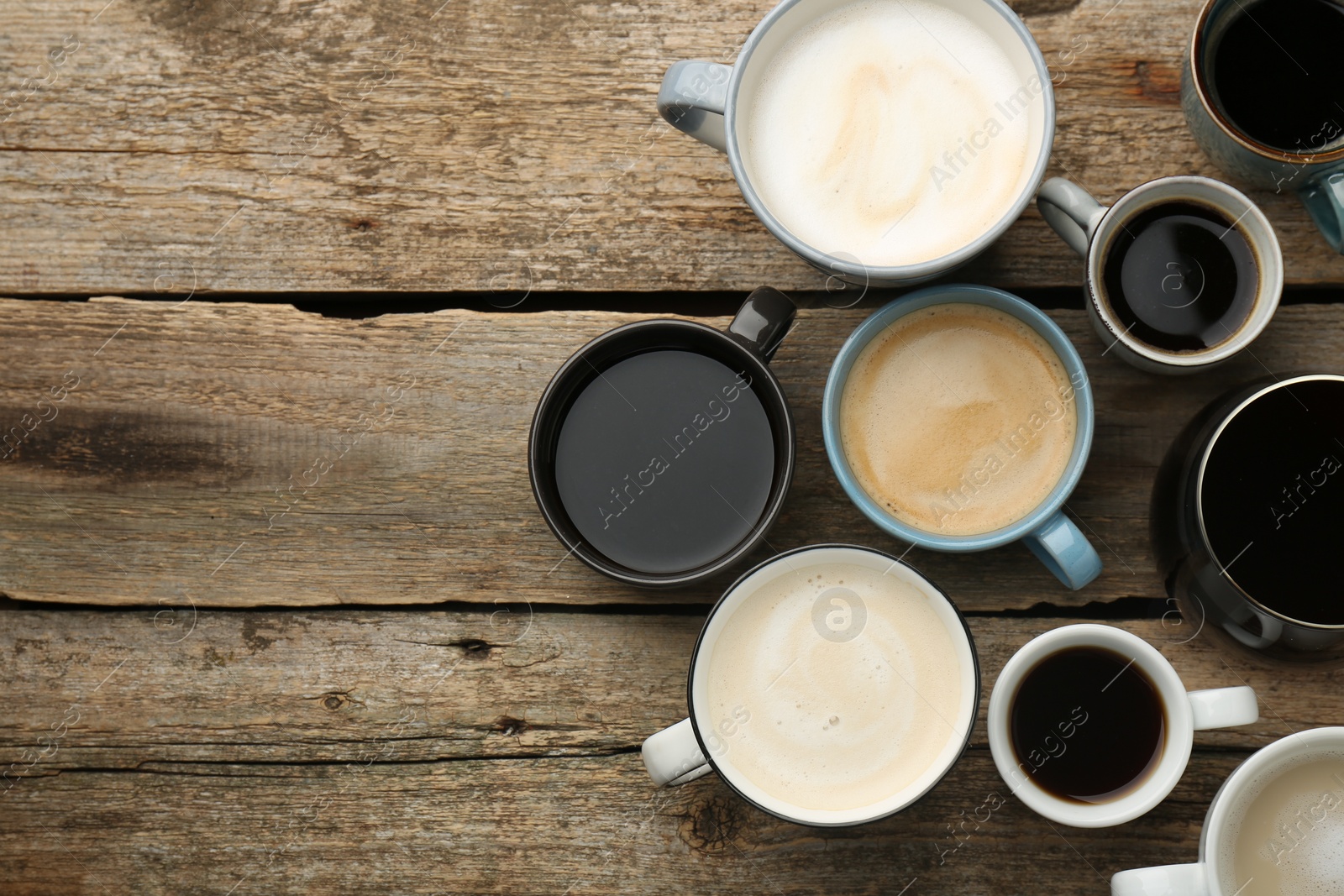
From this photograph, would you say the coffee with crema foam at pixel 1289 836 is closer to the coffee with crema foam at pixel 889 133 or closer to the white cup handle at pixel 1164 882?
the white cup handle at pixel 1164 882

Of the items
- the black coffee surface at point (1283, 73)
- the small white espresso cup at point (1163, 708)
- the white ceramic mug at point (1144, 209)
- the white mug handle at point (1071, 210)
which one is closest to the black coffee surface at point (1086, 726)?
the small white espresso cup at point (1163, 708)

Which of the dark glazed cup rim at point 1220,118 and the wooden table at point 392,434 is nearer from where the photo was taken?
the dark glazed cup rim at point 1220,118

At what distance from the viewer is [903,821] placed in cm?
98

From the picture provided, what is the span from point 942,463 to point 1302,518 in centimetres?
33

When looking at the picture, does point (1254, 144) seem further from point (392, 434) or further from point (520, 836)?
point (520, 836)

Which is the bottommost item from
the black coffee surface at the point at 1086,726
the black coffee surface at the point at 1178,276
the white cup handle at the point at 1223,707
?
the black coffee surface at the point at 1086,726

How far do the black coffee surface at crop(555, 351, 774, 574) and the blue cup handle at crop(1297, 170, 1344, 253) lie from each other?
0.59m

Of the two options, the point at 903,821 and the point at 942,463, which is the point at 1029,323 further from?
the point at 903,821

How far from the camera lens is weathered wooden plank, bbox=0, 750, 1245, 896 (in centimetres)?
97

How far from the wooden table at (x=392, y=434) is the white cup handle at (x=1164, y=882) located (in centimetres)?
15

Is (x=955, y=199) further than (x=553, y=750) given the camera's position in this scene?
No

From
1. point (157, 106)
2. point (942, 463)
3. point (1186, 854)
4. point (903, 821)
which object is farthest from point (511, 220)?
point (1186, 854)

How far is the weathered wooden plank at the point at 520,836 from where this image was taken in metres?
0.97

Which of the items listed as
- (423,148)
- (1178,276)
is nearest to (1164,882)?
(1178,276)
